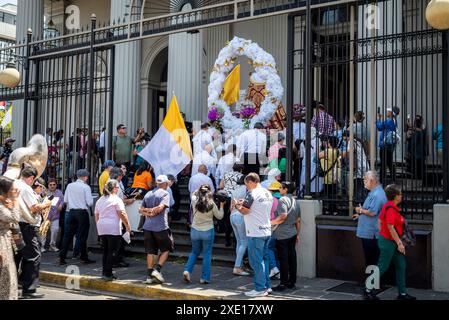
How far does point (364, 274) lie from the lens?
27.5 ft

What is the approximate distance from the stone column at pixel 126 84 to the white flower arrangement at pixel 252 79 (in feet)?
8.54

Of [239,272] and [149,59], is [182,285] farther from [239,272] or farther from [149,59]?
[149,59]

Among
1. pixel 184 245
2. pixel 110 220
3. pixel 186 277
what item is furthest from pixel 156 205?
pixel 184 245

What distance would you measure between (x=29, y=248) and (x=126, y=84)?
28.6 ft

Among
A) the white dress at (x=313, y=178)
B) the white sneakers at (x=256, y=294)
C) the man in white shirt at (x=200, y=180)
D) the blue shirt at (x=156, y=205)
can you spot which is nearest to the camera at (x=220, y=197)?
the blue shirt at (x=156, y=205)

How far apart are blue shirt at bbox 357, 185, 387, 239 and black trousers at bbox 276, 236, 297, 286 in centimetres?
103

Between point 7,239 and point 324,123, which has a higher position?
point 324,123

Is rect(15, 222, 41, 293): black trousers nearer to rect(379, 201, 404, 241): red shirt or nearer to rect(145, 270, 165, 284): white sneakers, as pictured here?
rect(145, 270, 165, 284): white sneakers

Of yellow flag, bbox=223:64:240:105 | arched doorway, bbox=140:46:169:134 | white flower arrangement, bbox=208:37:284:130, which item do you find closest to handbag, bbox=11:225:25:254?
white flower arrangement, bbox=208:37:284:130

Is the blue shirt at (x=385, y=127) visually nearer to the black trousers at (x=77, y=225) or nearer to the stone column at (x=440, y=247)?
the stone column at (x=440, y=247)

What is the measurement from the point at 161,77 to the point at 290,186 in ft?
41.4

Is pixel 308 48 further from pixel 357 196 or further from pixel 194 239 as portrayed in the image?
pixel 194 239

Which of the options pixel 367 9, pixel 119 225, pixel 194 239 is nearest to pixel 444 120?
pixel 367 9

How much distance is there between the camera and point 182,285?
8.37 m
